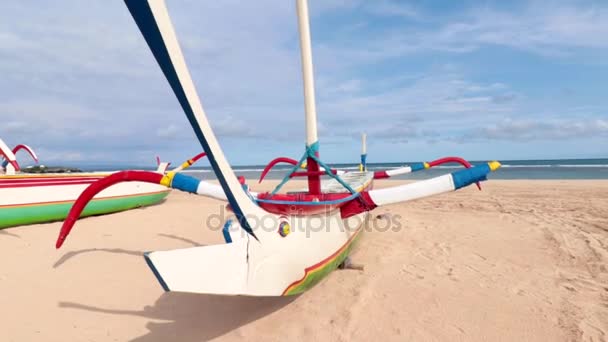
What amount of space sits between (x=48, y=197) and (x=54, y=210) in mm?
296

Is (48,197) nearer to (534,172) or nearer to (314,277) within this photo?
(314,277)

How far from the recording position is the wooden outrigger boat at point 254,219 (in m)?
1.56

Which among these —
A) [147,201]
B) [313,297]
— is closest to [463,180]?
[313,297]

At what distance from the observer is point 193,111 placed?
1.68m

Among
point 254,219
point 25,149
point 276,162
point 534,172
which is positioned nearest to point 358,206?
point 254,219

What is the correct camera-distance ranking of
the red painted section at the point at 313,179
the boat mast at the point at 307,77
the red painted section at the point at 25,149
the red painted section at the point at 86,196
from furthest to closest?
the red painted section at the point at 25,149 → the red painted section at the point at 313,179 → the boat mast at the point at 307,77 → the red painted section at the point at 86,196

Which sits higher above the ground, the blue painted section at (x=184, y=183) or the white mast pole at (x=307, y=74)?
the white mast pole at (x=307, y=74)

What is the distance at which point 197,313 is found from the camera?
2.96 m

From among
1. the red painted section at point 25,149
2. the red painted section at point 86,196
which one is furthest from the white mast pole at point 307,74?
the red painted section at point 25,149

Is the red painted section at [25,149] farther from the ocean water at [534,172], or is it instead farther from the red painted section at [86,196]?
the ocean water at [534,172]

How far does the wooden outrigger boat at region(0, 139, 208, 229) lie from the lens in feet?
20.1

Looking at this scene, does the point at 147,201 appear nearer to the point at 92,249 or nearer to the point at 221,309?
the point at 92,249

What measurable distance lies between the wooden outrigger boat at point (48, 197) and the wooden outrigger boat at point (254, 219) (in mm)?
4518

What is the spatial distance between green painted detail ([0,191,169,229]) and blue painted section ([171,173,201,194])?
5.05m
